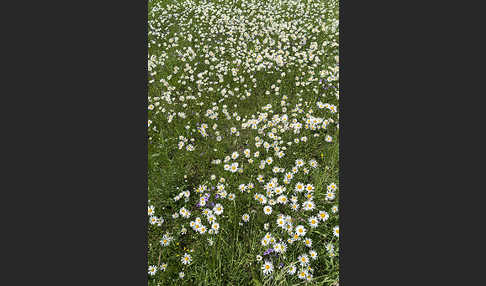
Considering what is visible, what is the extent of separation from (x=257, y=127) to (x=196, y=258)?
1.95 metres

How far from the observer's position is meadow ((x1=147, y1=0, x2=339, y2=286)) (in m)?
2.56

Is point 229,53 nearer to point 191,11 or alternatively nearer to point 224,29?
point 224,29

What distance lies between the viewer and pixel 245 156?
362cm

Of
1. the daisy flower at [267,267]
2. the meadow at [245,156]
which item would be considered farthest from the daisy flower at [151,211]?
the daisy flower at [267,267]

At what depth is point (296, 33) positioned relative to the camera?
249 inches

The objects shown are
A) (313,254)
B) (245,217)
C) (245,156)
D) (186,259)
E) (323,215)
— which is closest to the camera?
(313,254)

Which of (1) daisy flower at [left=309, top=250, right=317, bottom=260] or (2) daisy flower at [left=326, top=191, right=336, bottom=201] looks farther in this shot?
(2) daisy flower at [left=326, top=191, right=336, bottom=201]

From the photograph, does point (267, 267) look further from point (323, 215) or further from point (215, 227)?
point (323, 215)

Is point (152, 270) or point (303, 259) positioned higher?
point (303, 259)

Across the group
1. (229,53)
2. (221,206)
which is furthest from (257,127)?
(229,53)

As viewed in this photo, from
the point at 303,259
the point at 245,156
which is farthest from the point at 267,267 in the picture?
the point at 245,156

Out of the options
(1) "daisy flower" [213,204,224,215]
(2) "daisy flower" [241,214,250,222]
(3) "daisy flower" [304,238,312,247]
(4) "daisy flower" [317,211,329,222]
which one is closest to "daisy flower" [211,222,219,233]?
(1) "daisy flower" [213,204,224,215]

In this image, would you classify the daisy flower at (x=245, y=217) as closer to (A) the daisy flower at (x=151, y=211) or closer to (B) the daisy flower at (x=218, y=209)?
(B) the daisy flower at (x=218, y=209)

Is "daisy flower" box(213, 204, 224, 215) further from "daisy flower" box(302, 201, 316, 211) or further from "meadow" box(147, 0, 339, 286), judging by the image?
"daisy flower" box(302, 201, 316, 211)
